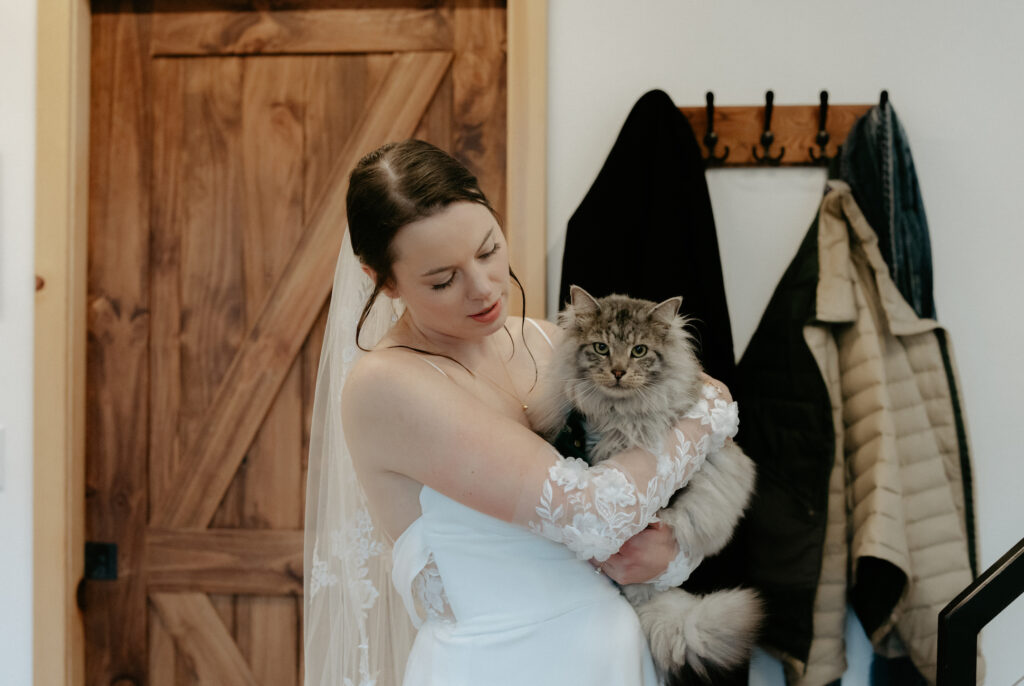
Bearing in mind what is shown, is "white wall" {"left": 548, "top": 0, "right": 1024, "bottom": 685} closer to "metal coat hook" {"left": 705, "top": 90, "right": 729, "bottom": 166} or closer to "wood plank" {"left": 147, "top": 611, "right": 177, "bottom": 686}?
"metal coat hook" {"left": 705, "top": 90, "right": 729, "bottom": 166}

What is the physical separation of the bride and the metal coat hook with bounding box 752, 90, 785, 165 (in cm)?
90

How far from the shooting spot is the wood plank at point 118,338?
1.92 meters

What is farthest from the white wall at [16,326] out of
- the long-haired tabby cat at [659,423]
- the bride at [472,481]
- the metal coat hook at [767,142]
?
the metal coat hook at [767,142]

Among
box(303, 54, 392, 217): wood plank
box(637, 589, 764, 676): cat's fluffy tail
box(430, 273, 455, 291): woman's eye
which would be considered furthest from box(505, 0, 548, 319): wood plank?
box(637, 589, 764, 676): cat's fluffy tail

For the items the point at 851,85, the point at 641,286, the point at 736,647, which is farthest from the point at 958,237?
the point at 736,647

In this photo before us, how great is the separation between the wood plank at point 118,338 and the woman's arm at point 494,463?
114cm

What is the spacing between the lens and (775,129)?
69.1 inches

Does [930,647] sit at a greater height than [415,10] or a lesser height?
lesser

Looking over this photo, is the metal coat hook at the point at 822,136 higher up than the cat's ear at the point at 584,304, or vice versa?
the metal coat hook at the point at 822,136

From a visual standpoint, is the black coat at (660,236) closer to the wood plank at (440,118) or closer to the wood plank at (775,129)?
the wood plank at (775,129)

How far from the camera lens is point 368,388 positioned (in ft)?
3.49

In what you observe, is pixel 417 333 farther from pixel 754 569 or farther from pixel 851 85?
pixel 851 85

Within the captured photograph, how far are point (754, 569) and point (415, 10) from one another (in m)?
1.56

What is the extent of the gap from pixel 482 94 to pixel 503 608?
1.27m
